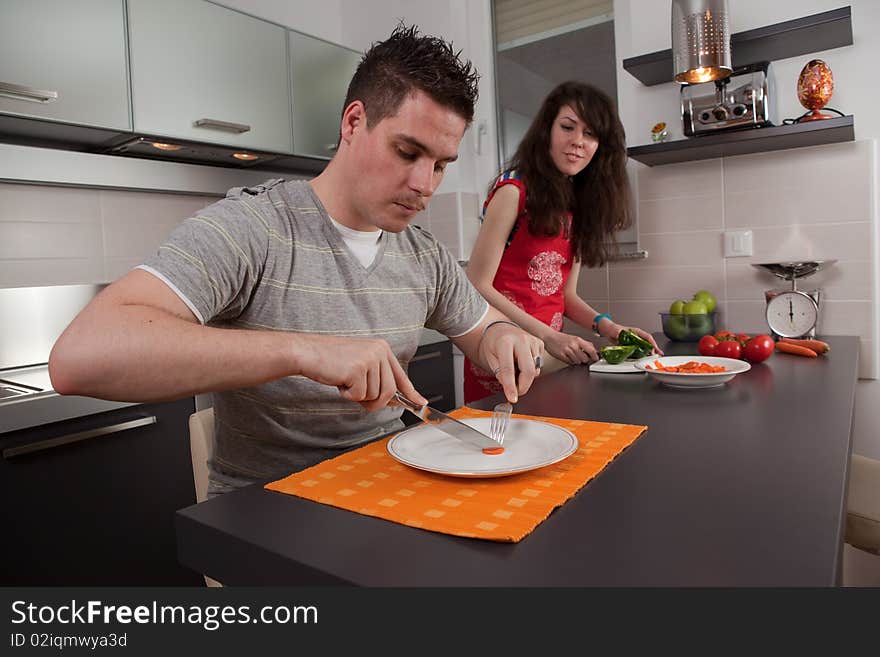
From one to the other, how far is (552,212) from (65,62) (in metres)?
1.54

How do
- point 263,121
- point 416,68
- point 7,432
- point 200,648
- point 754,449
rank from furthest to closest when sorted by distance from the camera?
point 263,121 → point 7,432 → point 416,68 → point 754,449 → point 200,648

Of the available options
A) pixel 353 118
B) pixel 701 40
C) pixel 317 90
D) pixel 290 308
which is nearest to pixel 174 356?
pixel 290 308

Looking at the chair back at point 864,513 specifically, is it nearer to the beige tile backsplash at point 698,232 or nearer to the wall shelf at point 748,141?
the beige tile backsplash at point 698,232

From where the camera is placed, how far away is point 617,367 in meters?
1.59

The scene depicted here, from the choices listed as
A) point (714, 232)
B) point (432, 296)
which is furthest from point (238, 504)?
point (714, 232)

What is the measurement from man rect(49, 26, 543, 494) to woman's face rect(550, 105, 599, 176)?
79cm

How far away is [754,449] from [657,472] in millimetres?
180

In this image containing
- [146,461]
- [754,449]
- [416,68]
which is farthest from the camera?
[146,461]

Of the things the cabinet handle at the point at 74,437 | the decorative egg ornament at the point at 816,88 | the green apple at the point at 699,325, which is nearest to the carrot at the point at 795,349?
the green apple at the point at 699,325

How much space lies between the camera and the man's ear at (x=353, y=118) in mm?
1108

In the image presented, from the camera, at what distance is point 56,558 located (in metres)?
1.66

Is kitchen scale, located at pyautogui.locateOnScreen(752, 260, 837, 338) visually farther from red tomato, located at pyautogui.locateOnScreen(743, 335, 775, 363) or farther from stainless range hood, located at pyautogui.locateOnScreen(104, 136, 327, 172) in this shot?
stainless range hood, located at pyautogui.locateOnScreen(104, 136, 327, 172)

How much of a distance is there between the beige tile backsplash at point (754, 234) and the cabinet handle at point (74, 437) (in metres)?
1.69

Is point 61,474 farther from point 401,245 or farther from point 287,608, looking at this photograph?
point 287,608
